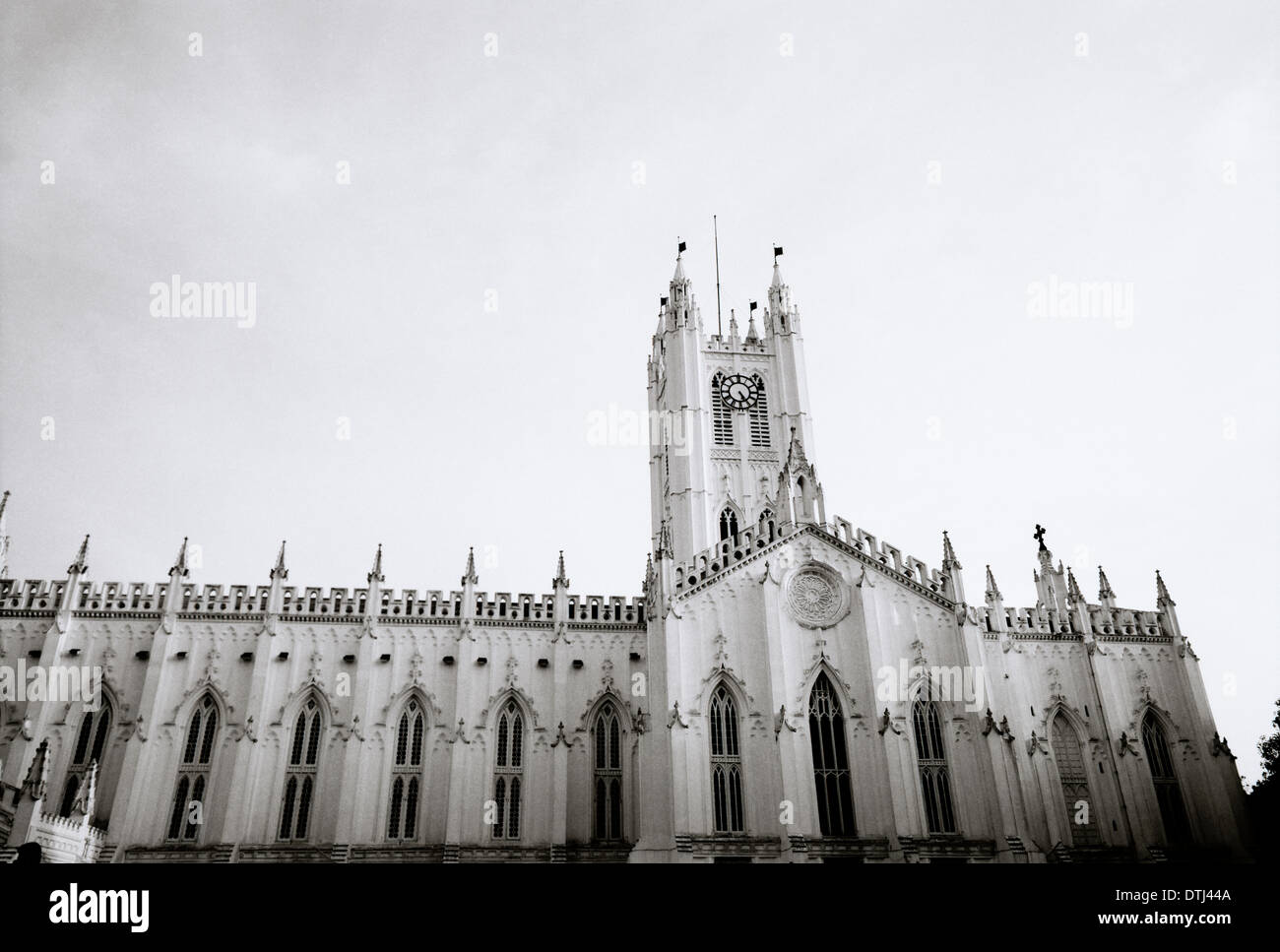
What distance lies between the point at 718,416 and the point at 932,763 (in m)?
33.5

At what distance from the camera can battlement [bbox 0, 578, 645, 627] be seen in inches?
1816

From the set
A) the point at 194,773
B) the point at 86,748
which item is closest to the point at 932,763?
the point at 194,773

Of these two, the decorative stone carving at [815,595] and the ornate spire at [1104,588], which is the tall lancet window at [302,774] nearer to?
the decorative stone carving at [815,595]

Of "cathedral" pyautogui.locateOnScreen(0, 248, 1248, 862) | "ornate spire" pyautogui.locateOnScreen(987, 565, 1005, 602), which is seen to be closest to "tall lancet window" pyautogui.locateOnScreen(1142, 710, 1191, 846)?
"cathedral" pyautogui.locateOnScreen(0, 248, 1248, 862)

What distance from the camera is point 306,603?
4725cm

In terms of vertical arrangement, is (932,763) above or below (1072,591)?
below

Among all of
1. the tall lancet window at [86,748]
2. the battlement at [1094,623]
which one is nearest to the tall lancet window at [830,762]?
the battlement at [1094,623]

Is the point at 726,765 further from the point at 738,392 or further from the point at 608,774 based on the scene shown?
the point at 738,392

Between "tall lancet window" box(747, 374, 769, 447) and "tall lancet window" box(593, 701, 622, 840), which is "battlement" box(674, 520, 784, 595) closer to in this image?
"tall lancet window" box(593, 701, 622, 840)

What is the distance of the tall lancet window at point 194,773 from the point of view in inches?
1678

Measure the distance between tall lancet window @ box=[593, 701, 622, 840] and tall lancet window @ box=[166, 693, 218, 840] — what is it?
58.3ft
